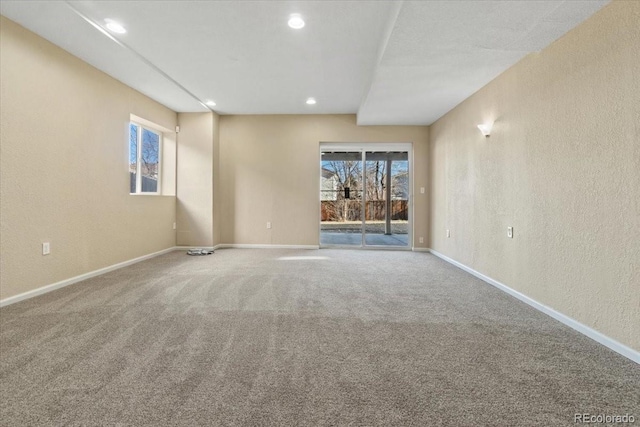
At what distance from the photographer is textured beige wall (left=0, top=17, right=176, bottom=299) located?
2783mm

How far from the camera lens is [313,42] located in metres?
3.20

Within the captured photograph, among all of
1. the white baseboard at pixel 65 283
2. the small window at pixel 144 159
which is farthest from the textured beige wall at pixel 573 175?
the small window at pixel 144 159

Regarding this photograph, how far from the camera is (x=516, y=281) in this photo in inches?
123

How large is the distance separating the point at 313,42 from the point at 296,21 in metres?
0.41

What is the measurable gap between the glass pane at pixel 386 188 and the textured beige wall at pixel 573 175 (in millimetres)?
2282

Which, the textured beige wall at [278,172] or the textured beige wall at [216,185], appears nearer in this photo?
the textured beige wall at [216,185]

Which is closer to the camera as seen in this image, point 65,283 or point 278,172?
point 65,283

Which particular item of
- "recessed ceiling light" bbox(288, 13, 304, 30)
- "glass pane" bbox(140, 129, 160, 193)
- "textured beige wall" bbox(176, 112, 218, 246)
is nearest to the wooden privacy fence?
"textured beige wall" bbox(176, 112, 218, 246)

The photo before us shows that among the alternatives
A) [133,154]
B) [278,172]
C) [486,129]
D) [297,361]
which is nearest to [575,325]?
[297,361]

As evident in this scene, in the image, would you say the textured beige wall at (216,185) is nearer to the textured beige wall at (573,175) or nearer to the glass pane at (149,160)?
the glass pane at (149,160)

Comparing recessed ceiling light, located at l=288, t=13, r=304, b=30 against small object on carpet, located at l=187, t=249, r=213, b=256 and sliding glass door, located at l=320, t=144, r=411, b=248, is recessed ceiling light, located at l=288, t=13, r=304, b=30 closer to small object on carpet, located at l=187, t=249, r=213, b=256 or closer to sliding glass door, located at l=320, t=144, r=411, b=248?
sliding glass door, located at l=320, t=144, r=411, b=248

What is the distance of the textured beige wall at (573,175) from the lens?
1964mm

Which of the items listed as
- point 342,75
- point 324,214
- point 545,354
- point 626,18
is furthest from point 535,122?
point 324,214

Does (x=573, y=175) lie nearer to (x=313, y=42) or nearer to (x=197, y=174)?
(x=313, y=42)
